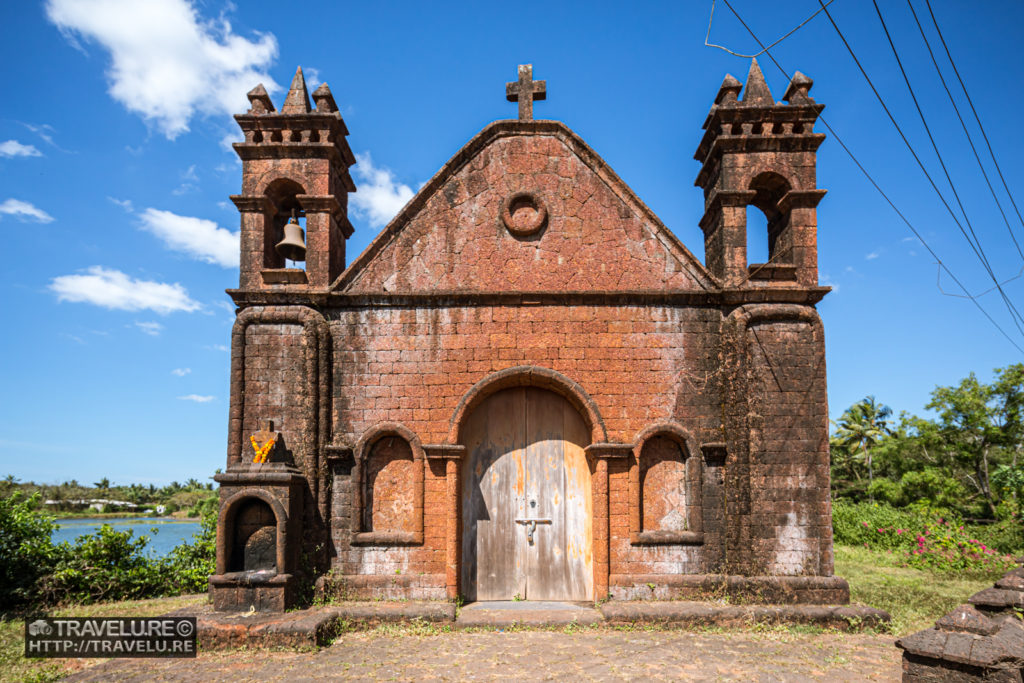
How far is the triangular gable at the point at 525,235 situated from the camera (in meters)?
9.25

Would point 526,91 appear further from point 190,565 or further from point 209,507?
point 209,507

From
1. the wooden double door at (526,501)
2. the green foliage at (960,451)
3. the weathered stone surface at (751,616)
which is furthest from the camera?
the green foliage at (960,451)

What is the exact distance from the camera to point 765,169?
30.6 feet

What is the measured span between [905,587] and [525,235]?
350 inches

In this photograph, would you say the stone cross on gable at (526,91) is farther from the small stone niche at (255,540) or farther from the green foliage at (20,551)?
the green foliage at (20,551)

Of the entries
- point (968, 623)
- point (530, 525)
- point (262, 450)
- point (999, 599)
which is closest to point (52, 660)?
point (262, 450)

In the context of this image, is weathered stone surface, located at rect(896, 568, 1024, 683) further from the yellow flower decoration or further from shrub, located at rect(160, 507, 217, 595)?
shrub, located at rect(160, 507, 217, 595)

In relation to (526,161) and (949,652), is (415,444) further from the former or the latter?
(949,652)

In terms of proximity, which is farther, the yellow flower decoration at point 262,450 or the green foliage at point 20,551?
the green foliage at point 20,551

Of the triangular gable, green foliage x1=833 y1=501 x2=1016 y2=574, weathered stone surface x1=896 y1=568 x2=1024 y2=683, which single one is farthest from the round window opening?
green foliage x1=833 y1=501 x2=1016 y2=574

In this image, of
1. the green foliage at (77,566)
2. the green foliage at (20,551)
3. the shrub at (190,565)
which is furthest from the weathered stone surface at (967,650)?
the green foliage at (20,551)

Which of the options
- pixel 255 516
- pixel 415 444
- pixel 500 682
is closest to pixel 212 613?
pixel 255 516

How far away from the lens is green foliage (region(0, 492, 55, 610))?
31.1 ft

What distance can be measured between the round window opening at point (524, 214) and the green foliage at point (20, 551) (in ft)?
29.2
